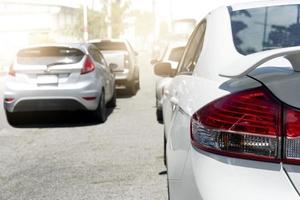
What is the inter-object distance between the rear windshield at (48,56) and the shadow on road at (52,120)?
107 cm

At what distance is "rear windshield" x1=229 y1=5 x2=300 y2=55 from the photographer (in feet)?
11.2

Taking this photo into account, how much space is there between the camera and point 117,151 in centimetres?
729

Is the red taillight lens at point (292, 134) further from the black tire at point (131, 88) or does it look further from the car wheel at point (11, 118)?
the black tire at point (131, 88)

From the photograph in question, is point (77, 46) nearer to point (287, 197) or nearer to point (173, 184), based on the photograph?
point (173, 184)

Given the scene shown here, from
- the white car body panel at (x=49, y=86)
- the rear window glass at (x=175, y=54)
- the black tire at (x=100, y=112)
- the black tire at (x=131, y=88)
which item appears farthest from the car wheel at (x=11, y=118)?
the black tire at (x=131, y=88)

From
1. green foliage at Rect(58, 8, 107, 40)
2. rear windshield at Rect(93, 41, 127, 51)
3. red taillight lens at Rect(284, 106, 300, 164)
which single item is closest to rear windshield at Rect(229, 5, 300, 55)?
red taillight lens at Rect(284, 106, 300, 164)

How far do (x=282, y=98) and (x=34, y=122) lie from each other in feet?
27.1

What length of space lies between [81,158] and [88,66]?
3.09m

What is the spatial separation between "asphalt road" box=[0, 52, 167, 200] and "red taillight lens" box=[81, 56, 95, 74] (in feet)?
3.14

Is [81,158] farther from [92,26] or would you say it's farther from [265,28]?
[92,26]

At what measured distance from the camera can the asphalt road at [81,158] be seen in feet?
17.7

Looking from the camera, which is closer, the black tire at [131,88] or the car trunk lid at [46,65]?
the car trunk lid at [46,65]

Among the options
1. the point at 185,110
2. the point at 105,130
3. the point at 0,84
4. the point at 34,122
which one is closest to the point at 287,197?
the point at 185,110

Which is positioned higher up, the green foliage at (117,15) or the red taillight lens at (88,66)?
the red taillight lens at (88,66)
